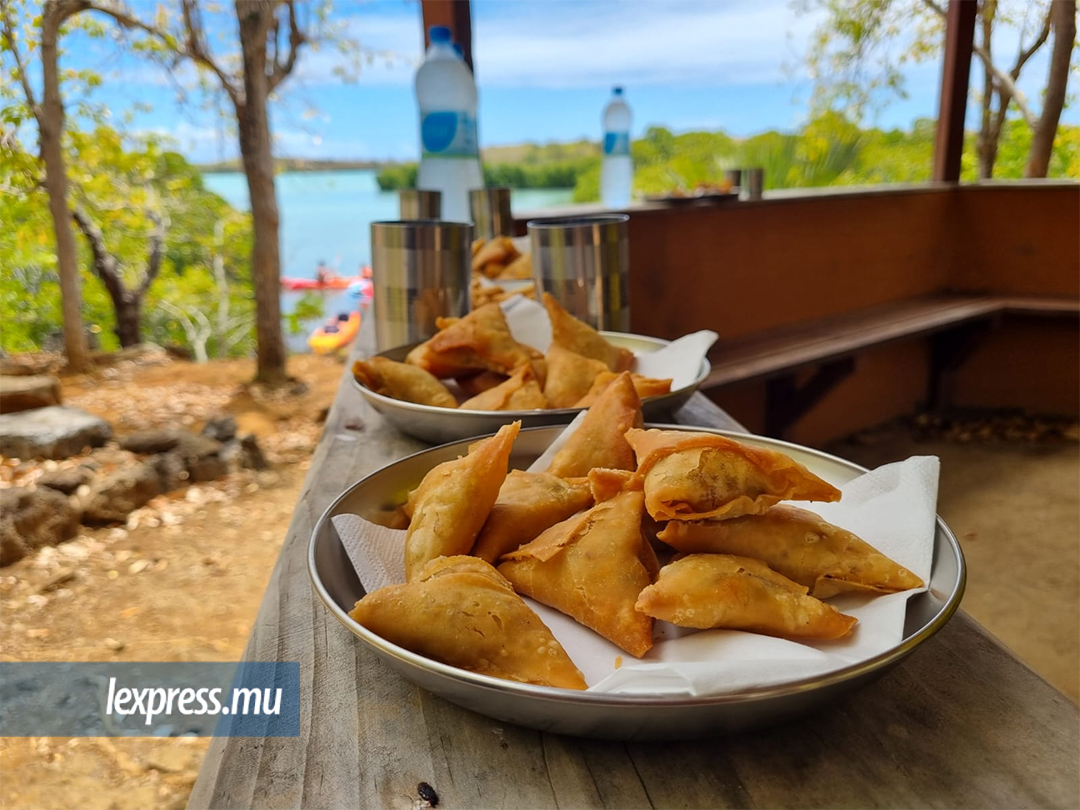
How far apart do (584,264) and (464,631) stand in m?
1.03

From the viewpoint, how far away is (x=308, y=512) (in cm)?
94

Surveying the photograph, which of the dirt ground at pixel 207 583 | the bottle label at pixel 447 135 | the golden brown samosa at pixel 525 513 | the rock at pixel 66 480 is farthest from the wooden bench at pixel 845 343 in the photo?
the rock at pixel 66 480

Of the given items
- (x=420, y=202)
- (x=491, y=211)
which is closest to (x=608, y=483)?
(x=420, y=202)

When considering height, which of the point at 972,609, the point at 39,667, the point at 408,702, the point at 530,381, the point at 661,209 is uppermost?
the point at 661,209

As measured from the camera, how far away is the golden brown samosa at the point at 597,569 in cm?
57

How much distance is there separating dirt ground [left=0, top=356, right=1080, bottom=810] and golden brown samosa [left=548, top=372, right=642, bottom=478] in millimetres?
2124

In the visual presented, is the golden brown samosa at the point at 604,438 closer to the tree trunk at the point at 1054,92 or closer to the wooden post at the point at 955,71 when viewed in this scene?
the wooden post at the point at 955,71

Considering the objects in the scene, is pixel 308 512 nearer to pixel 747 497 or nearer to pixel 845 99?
pixel 747 497

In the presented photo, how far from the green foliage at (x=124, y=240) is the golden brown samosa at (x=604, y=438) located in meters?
5.15

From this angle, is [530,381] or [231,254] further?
[231,254]

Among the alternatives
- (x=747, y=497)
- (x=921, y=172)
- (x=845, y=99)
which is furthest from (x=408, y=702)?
(x=845, y=99)

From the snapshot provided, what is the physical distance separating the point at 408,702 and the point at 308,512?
42cm

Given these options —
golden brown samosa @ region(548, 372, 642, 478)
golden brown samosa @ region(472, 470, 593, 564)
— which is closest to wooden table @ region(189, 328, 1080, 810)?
golden brown samosa @ region(472, 470, 593, 564)

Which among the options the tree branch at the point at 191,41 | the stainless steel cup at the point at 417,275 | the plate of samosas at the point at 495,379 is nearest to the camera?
the plate of samosas at the point at 495,379
